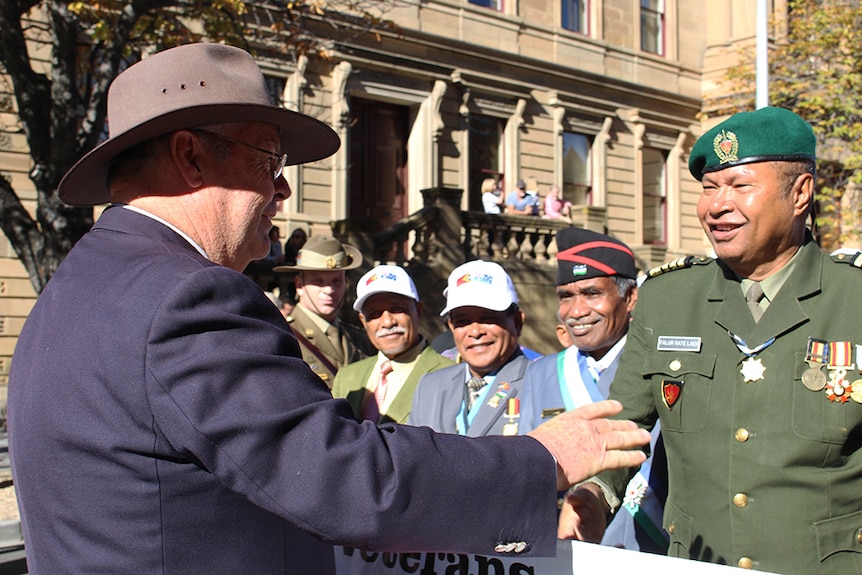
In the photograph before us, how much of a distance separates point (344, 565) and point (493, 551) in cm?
119

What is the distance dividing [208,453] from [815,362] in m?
1.78

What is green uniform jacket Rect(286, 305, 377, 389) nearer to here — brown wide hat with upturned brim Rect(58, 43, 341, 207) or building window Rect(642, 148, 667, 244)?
brown wide hat with upturned brim Rect(58, 43, 341, 207)

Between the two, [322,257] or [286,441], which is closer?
[286,441]

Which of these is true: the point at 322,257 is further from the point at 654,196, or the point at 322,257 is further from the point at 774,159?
the point at 654,196

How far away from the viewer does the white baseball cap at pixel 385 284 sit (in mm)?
5117

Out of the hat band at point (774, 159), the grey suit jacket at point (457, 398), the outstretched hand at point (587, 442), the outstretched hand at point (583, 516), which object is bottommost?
the outstretched hand at point (583, 516)

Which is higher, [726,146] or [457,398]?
[726,146]

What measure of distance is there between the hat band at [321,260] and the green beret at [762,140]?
13.2 feet

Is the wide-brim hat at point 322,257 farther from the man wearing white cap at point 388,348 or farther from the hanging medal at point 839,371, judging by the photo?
the hanging medal at point 839,371

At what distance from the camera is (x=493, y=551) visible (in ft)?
5.76

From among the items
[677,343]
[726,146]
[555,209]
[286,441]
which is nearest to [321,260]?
[677,343]

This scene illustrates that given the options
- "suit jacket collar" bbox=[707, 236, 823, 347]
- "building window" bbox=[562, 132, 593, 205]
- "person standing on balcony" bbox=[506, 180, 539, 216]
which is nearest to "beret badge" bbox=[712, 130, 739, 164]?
"suit jacket collar" bbox=[707, 236, 823, 347]

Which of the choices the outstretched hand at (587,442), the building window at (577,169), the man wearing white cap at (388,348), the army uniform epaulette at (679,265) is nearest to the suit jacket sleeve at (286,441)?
the outstretched hand at (587,442)

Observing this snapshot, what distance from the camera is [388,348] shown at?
511 centimetres
